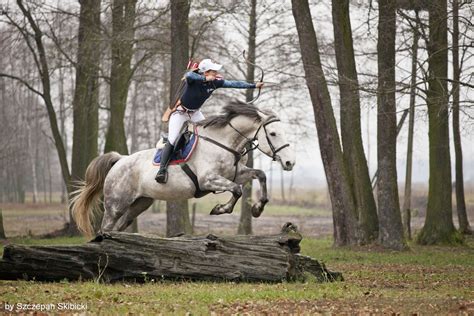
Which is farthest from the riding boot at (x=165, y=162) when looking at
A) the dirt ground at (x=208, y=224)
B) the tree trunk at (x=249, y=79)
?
the dirt ground at (x=208, y=224)

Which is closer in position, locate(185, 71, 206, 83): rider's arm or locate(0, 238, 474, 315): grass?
locate(0, 238, 474, 315): grass

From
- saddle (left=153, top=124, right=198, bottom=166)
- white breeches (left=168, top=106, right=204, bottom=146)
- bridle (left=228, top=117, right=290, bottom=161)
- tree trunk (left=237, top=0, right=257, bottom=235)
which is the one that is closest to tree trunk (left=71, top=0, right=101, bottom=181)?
tree trunk (left=237, top=0, right=257, bottom=235)

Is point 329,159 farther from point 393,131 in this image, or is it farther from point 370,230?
point 370,230

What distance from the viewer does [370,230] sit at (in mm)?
24047

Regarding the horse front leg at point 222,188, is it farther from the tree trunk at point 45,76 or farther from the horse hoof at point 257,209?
the tree trunk at point 45,76

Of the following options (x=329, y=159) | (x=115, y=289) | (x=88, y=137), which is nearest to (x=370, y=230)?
(x=329, y=159)

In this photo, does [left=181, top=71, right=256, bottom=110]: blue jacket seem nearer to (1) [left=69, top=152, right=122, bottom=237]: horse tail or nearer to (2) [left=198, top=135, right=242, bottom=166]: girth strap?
(2) [left=198, top=135, right=242, bottom=166]: girth strap

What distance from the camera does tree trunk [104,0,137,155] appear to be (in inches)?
1003

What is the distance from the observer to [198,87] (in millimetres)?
14375

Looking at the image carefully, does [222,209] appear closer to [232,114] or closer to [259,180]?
[259,180]

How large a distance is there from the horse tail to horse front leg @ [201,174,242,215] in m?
3.24

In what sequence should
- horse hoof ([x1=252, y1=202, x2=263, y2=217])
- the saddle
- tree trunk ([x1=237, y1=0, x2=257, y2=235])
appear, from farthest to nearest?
tree trunk ([x1=237, y1=0, x2=257, y2=235]), the saddle, horse hoof ([x1=252, y1=202, x2=263, y2=217])

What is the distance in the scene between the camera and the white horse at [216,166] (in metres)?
14.0

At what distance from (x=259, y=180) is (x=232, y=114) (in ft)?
4.85
